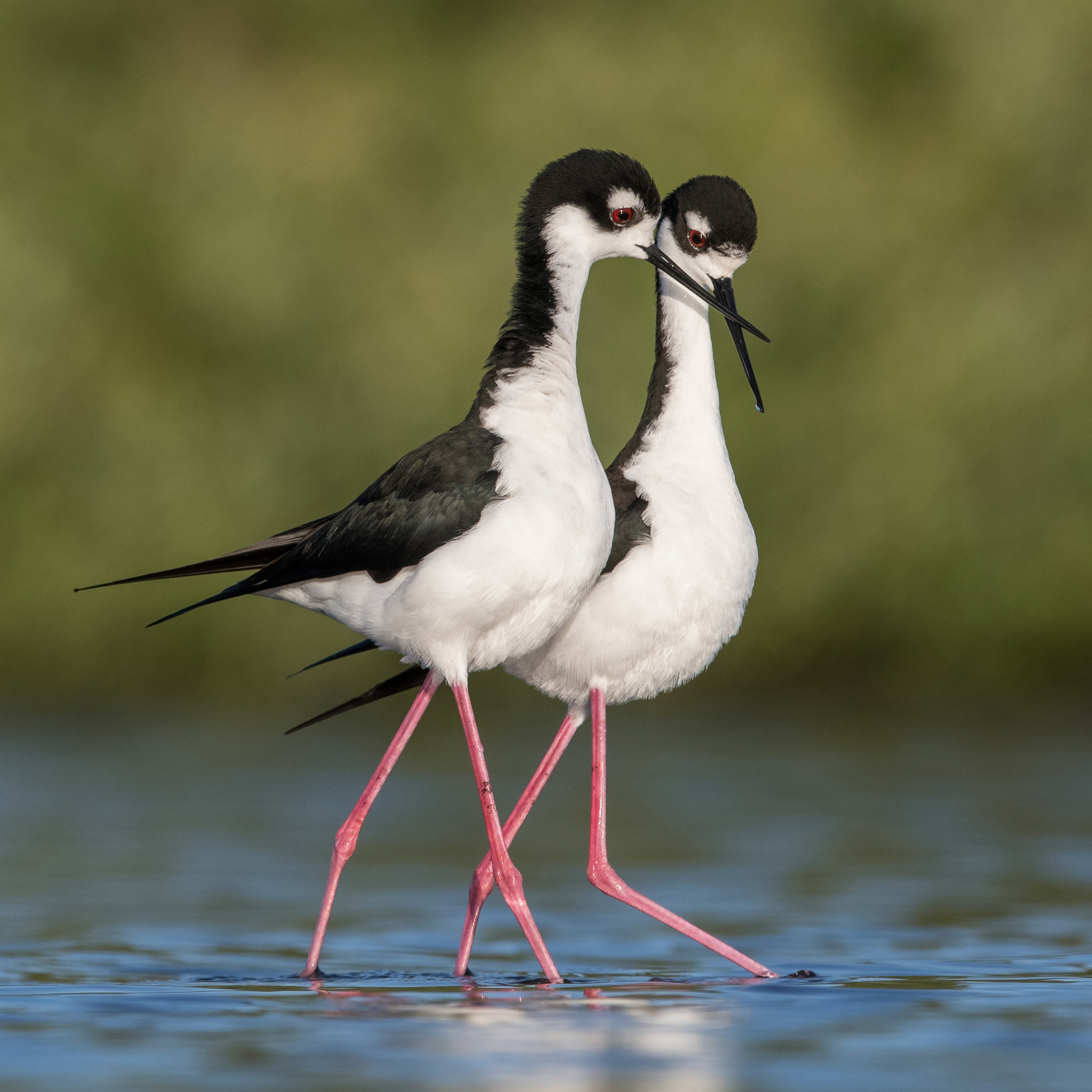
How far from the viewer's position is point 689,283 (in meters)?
8.15

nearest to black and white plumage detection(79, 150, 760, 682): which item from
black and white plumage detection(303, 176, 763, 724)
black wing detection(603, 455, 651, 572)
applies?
black and white plumage detection(303, 176, 763, 724)

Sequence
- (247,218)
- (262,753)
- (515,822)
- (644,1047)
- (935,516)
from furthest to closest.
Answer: (247,218) → (935,516) → (262,753) → (515,822) → (644,1047)

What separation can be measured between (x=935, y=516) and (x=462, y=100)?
20.3 feet

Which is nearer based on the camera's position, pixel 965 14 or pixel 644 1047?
pixel 644 1047

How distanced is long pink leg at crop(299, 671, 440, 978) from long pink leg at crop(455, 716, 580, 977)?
0.50 meters

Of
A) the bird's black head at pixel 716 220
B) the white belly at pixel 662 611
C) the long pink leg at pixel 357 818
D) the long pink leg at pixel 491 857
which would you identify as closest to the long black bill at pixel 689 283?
the bird's black head at pixel 716 220

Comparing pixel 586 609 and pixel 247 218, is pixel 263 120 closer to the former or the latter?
pixel 247 218

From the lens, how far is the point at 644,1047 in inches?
237

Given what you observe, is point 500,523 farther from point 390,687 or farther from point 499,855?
point 390,687

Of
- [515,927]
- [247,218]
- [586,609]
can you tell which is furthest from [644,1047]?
[247,218]

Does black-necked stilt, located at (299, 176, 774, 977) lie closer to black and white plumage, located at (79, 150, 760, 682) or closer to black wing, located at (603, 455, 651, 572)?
black wing, located at (603, 455, 651, 572)

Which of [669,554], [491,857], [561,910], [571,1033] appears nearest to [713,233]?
[669,554]

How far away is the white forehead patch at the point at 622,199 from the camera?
782 cm

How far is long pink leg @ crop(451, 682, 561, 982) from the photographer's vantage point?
A: 24.2 ft
